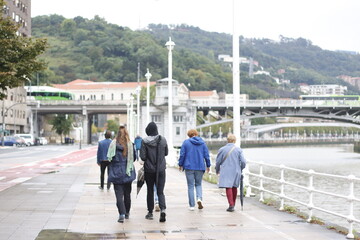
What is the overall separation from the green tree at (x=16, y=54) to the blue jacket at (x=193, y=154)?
1267 cm

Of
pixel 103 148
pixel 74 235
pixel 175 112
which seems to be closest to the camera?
pixel 74 235

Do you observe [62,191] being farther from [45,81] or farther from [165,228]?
[45,81]

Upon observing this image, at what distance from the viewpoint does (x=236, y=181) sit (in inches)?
592

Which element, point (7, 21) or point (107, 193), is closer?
point (107, 193)

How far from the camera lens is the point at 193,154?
15.5 m

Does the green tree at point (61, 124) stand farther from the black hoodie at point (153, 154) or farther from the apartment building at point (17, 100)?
the black hoodie at point (153, 154)

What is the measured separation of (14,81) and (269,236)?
17648 millimetres

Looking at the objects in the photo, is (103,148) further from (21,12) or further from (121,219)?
(21,12)

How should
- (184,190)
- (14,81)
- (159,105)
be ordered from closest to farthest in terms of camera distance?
(184,190), (14,81), (159,105)

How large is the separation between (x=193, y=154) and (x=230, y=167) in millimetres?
915

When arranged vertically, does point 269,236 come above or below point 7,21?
below

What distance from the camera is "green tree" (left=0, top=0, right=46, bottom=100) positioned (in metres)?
26.6

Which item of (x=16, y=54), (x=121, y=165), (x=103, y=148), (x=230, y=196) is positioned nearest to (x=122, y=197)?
(x=121, y=165)

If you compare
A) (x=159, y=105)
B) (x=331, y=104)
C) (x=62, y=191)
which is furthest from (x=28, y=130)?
(x=62, y=191)
